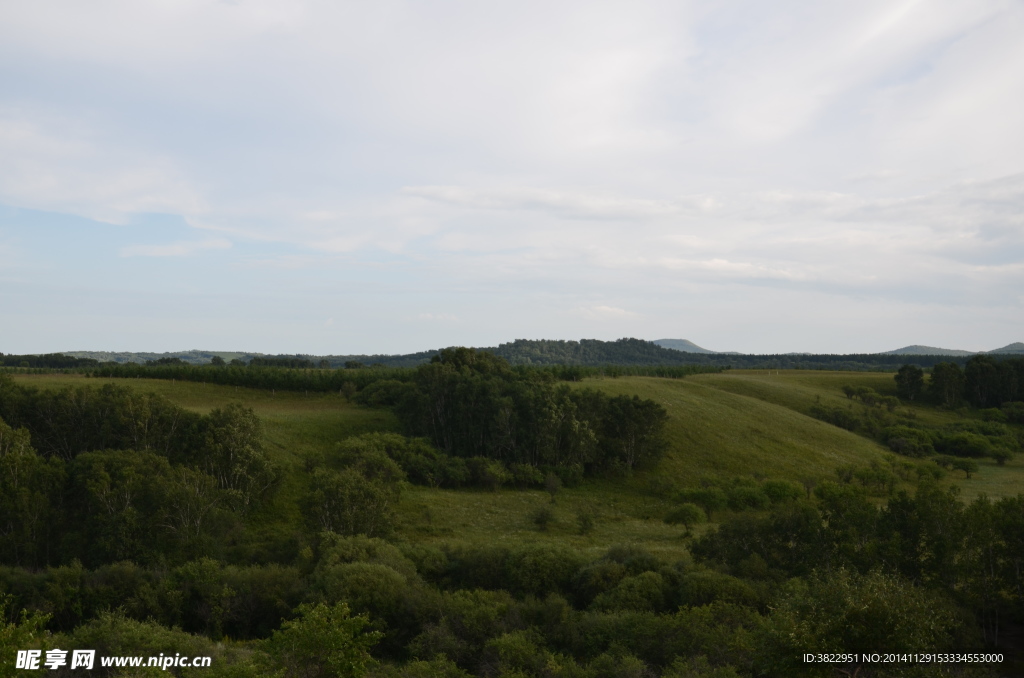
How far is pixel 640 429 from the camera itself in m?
76.4

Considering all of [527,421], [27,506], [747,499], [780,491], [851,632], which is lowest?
[747,499]

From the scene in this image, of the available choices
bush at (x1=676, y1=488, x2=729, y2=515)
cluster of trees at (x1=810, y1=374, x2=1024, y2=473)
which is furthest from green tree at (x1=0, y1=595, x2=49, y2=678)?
cluster of trees at (x1=810, y1=374, x2=1024, y2=473)

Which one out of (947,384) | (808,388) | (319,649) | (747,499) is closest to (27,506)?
(319,649)

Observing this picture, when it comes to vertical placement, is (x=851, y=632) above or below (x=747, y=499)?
above

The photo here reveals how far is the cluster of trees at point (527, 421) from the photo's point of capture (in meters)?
74.1

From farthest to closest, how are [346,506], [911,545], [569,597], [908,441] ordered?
[908,441] → [346,506] → [569,597] → [911,545]

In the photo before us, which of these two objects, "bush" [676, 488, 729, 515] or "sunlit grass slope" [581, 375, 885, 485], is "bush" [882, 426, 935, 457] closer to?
"sunlit grass slope" [581, 375, 885, 485]

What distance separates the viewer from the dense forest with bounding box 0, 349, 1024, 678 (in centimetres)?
2156

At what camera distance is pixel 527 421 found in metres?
75.5

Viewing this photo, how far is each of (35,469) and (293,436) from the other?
94.2 feet

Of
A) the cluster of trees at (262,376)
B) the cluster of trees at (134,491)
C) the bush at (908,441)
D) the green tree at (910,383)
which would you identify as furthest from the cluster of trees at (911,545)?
the green tree at (910,383)

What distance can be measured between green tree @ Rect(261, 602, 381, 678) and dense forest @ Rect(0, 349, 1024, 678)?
0.26 ft

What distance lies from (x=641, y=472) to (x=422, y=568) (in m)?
42.0

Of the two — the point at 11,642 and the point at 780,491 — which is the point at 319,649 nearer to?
the point at 11,642
